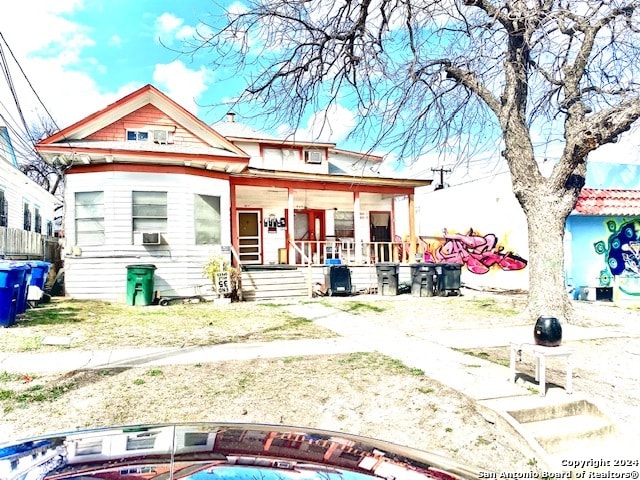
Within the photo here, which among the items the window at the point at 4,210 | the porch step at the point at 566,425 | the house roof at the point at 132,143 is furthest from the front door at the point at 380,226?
the porch step at the point at 566,425

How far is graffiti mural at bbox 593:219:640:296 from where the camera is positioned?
1644 cm

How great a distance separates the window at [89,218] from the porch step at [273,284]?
4.40 metres

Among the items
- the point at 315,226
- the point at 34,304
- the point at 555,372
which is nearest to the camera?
the point at 555,372

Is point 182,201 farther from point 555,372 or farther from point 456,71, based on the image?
point 555,372

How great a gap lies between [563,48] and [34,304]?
13.6 m

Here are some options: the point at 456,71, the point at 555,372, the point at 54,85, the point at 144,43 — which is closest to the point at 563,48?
the point at 456,71

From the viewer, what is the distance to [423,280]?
15109 mm

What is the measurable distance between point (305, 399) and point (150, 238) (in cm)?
960

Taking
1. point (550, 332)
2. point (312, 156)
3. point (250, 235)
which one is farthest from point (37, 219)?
point (550, 332)

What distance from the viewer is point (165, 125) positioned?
557 inches

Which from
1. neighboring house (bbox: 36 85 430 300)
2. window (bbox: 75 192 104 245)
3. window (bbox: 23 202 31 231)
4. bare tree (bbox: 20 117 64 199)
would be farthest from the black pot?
bare tree (bbox: 20 117 64 199)

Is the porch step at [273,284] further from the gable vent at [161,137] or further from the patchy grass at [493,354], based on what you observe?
the patchy grass at [493,354]

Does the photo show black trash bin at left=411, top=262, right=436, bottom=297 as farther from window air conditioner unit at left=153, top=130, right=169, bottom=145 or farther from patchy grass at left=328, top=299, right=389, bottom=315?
window air conditioner unit at left=153, top=130, right=169, bottom=145

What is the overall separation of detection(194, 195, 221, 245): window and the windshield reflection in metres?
12.2
